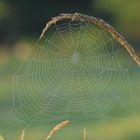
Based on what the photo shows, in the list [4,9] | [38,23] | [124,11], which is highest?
[4,9]

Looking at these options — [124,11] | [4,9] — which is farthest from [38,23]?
[124,11]

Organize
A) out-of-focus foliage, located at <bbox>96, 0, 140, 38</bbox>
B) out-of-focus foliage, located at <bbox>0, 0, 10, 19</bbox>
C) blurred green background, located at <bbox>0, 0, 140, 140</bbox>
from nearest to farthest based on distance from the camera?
1. blurred green background, located at <bbox>0, 0, 140, 140</bbox>
2. out-of-focus foliage, located at <bbox>96, 0, 140, 38</bbox>
3. out-of-focus foliage, located at <bbox>0, 0, 10, 19</bbox>

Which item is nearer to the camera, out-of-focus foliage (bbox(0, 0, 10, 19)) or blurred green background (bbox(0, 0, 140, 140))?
blurred green background (bbox(0, 0, 140, 140))

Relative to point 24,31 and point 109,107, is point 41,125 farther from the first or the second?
point 24,31

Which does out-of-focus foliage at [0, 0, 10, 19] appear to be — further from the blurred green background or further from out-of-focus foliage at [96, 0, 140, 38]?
out-of-focus foliage at [96, 0, 140, 38]

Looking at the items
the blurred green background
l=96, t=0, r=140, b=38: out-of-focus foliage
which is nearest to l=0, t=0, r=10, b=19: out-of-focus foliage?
the blurred green background

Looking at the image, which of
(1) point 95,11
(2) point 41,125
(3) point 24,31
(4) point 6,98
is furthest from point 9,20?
(2) point 41,125

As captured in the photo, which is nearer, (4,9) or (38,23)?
(38,23)

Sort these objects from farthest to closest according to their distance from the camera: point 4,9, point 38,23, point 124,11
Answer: point 124,11 < point 4,9 < point 38,23

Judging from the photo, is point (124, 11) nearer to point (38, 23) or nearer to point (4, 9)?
point (38, 23)
